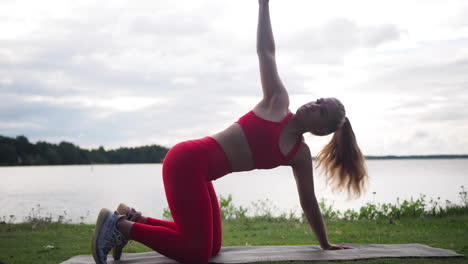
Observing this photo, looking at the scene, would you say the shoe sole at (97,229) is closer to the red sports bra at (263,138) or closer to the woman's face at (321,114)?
the red sports bra at (263,138)

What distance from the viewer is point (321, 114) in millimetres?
2877

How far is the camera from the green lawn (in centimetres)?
388

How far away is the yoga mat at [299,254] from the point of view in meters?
3.05

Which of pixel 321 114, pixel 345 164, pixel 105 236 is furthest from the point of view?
pixel 345 164

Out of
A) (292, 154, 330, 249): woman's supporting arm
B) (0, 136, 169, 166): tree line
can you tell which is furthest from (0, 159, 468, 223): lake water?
(0, 136, 169, 166): tree line

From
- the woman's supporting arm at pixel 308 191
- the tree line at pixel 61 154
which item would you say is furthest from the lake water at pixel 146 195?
the tree line at pixel 61 154

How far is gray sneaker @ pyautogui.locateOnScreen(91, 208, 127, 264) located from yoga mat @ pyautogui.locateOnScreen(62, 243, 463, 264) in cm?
42

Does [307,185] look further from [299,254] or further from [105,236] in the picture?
[105,236]

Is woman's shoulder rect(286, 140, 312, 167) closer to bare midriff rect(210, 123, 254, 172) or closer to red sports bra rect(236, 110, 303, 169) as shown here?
red sports bra rect(236, 110, 303, 169)

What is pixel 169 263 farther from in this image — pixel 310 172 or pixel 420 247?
pixel 420 247

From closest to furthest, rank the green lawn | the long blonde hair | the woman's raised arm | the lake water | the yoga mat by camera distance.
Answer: the woman's raised arm → the yoga mat → the long blonde hair → the green lawn → the lake water

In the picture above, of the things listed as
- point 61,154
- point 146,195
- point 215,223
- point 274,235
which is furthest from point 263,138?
point 61,154

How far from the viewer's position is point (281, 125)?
2777 mm

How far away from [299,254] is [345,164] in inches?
31.9
